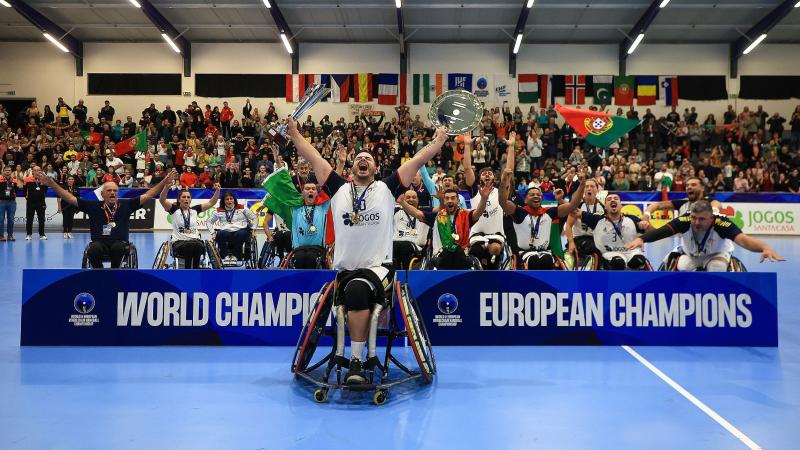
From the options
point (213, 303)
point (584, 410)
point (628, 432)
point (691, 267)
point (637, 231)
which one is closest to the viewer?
point (628, 432)

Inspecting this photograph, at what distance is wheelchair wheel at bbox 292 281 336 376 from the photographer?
5.21m

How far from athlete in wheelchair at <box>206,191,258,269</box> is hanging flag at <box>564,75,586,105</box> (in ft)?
66.4

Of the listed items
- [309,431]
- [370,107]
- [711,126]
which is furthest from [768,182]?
[309,431]

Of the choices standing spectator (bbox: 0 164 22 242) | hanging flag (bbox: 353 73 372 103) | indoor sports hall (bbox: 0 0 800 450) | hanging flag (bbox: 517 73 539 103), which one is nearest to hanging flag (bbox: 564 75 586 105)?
hanging flag (bbox: 517 73 539 103)

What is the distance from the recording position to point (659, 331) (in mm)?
6676

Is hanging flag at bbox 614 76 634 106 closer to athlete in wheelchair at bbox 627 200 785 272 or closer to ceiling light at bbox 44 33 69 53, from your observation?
athlete in wheelchair at bbox 627 200 785 272

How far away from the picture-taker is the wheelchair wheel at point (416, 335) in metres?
5.11

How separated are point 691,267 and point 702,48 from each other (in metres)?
23.9

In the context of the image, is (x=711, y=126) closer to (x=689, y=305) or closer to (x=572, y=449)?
(x=689, y=305)

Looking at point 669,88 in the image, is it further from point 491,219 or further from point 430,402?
point 430,402

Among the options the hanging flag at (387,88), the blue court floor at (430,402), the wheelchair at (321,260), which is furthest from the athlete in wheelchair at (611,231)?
the hanging flag at (387,88)

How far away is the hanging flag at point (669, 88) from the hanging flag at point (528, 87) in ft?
16.7

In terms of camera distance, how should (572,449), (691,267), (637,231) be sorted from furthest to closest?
(637,231), (691,267), (572,449)

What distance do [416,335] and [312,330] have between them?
0.81 meters
